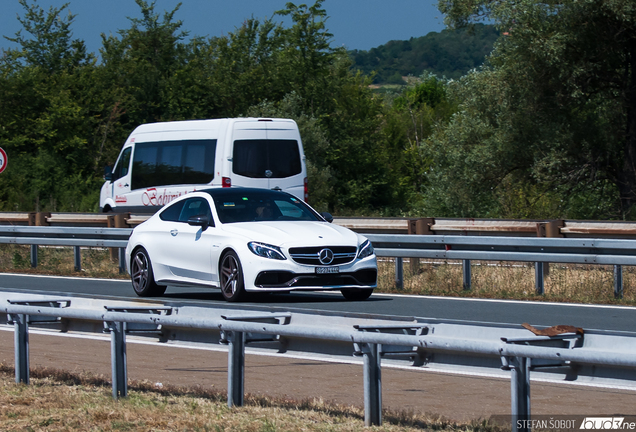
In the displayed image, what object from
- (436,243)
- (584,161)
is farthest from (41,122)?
(436,243)

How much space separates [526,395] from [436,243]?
397 inches

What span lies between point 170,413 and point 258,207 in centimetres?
715

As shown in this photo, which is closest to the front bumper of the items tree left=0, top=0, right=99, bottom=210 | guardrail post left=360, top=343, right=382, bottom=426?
guardrail post left=360, top=343, right=382, bottom=426

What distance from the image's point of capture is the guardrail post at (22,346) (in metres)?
7.07

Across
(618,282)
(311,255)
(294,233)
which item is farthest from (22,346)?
(618,282)

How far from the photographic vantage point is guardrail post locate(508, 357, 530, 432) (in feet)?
15.9

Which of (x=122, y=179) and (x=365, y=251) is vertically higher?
(x=122, y=179)

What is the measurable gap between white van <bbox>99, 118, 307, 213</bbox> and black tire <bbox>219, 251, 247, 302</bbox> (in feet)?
28.5

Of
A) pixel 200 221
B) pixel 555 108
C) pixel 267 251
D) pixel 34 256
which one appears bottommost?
pixel 34 256

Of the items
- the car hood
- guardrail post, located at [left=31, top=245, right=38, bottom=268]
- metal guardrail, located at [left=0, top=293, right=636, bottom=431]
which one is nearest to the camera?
metal guardrail, located at [left=0, top=293, right=636, bottom=431]

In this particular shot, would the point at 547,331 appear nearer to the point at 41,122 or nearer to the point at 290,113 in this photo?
the point at 41,122

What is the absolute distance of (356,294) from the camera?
41.6 ft

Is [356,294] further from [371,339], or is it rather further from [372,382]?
[371,339]

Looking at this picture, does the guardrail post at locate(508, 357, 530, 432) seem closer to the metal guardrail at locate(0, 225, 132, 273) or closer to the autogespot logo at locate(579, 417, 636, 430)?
the autogespot logo at locate(579, 417, 636, 430)
